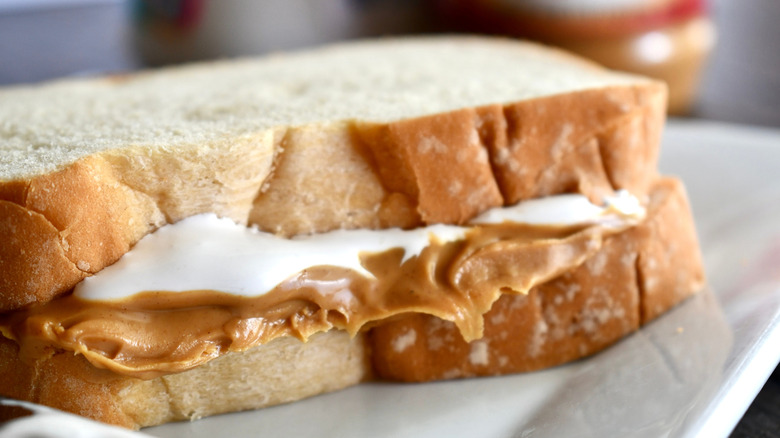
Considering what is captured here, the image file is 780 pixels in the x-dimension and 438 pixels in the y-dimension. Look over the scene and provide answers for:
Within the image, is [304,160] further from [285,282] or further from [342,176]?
[285,282]

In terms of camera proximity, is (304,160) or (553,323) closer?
(304,160)

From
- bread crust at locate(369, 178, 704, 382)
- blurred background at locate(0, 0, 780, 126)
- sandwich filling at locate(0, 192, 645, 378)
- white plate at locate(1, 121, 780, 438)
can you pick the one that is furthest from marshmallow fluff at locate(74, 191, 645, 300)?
blurred background at locate(0, 0, 780, 126)

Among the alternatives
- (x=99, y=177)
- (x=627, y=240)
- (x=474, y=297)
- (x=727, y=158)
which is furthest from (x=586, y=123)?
(x=727, y=158)

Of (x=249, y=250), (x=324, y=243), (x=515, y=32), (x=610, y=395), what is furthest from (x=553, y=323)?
(x=515, y=32)

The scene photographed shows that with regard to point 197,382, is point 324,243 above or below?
above

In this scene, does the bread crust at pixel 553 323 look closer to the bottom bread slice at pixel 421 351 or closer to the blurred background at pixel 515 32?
the bottom bread slice at pixel 421 351

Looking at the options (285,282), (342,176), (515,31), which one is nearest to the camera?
(285,282)
